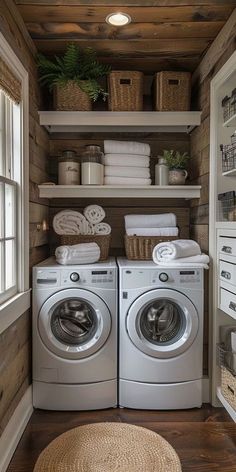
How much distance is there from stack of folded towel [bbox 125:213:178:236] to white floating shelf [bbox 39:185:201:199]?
0.19 meters

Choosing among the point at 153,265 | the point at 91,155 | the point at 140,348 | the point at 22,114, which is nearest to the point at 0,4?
the point at 22,114

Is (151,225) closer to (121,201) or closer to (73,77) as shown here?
(121,201)

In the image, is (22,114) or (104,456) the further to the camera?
(22,114)

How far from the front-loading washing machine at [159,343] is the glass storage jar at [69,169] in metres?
0.76

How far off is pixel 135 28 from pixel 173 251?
143 cm

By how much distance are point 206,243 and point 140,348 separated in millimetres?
859

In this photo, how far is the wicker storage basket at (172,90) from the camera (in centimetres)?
243

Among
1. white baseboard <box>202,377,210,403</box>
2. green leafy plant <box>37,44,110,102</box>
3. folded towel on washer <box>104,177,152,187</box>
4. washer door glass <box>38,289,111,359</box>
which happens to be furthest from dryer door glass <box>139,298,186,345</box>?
green leafy plant <box>37,44,110,102</box>

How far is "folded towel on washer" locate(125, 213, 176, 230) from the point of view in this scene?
101 inches

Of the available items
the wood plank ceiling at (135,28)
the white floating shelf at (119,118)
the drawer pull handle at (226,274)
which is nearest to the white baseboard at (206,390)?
the drawer pull handle at (226,274)

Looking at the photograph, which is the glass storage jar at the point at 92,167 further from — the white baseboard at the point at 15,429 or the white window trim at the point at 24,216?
the white baseboard at the point at 15,429

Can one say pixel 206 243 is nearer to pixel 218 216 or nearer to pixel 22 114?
pixel 218 216

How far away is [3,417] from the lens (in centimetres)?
171

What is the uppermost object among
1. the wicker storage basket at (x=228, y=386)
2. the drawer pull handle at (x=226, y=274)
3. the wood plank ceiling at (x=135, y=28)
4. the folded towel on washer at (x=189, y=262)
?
the wood plank ceiling at (x=135, y=28)
